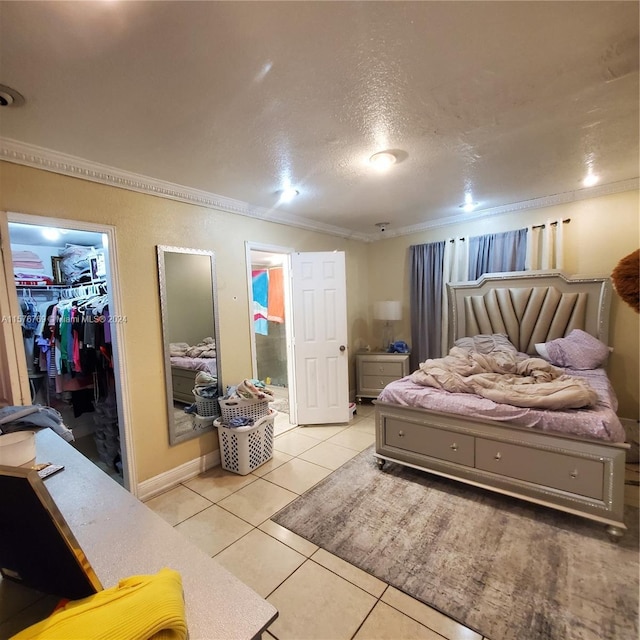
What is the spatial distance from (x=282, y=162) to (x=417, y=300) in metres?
2.78

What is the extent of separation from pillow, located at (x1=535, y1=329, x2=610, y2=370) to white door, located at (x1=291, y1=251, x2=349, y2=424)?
210 cm

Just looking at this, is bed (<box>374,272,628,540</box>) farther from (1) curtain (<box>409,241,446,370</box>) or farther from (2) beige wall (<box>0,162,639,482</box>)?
(1) curtain (<box>409,241,446,370</box>)

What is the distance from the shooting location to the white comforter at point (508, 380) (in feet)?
6.87

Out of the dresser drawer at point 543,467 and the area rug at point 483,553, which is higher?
the dresser drawer at point 543,467

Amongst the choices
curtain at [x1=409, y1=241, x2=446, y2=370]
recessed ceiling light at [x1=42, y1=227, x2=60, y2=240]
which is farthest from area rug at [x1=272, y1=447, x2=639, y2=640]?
recessed ceiling light at [x1=42, y1=227, x2=60, y2=240]

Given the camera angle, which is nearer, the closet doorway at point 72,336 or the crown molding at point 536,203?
the closet doorway at point 72,336

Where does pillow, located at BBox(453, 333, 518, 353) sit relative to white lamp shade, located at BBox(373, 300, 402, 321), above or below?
below

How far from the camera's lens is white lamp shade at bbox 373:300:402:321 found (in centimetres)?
441

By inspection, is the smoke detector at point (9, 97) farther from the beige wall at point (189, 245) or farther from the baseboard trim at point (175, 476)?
the baseboard trim at point (175, 476)

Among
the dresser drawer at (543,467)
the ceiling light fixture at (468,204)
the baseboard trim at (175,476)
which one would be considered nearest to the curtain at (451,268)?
the ceiling light fixture at (468,204)

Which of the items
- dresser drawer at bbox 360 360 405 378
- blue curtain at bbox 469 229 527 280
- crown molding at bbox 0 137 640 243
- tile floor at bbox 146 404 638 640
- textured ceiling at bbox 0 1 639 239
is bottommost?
tile floor at bbox 146 404 638 640

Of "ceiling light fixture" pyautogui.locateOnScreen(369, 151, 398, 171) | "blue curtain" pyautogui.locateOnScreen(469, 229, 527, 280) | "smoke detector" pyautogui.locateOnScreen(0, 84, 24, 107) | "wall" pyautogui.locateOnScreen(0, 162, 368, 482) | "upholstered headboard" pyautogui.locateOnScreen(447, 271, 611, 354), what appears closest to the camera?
"smoke detector" pyautogui.locateOnScreen(0, 84, 24, 107)

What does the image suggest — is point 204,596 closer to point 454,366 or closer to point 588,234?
point 454,366

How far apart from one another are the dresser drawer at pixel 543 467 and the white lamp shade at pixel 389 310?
2.30m
